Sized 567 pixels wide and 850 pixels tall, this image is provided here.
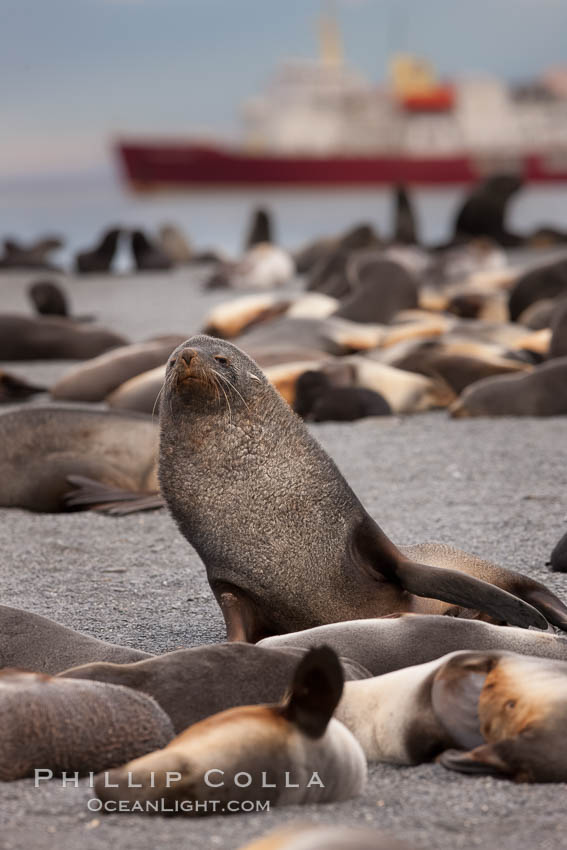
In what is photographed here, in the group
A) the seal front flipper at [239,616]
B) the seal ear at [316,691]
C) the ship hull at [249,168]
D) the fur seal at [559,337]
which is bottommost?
the ship hull at [249,168]

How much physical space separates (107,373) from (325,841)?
222 inches

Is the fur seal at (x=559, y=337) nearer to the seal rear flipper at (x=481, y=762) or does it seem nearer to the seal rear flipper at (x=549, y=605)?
the seal rear flipper at (x=549, y=605)

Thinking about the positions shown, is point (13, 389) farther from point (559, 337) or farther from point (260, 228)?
point (260, 228)

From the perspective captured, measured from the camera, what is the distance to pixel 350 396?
6.32m

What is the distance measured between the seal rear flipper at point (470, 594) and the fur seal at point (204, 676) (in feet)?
1.96


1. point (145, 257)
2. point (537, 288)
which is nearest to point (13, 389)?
point (537, 288)

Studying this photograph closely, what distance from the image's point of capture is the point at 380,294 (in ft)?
31.0

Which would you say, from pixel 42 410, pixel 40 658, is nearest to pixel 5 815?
pixel 40 658

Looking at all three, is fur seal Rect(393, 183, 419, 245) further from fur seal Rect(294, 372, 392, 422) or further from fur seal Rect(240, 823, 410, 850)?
fur seal Rect(240, 823, 410, 850)

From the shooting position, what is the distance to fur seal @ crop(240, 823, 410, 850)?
5.18 feet

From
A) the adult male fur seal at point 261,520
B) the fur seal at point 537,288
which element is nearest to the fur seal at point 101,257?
the fur seal at point 537,288

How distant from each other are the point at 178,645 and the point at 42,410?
221 cm

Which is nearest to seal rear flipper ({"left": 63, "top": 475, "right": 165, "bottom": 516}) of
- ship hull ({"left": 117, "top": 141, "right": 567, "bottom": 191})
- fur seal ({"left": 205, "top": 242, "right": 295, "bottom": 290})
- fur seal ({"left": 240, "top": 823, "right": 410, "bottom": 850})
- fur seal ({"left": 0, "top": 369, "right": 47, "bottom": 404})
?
fur seal ({"left": 0, "top": 369, "right": 47, "bottom": 404})

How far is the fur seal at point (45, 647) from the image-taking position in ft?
9.00
